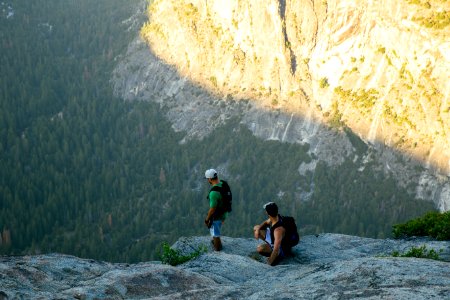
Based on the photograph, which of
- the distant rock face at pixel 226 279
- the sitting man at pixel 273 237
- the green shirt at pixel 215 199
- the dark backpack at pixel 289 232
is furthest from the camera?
the green shirt at pixel 215 199

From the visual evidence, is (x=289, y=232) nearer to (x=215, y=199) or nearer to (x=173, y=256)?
(x=215, y=199)

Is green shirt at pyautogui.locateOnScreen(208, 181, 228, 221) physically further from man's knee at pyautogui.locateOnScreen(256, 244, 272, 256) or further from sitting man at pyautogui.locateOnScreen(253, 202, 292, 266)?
man's knee at pyautogui.locateOnScreen(256, 244, 272, 256)

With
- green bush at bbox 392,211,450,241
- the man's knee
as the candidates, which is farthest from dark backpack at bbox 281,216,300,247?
green bush at bbox 392,211,450,241

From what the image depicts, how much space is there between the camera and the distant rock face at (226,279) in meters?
12.8

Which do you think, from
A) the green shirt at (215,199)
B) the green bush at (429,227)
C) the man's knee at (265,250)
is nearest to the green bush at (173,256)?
the green shirt at (215,199)

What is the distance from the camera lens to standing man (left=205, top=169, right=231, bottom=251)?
72.3 ft

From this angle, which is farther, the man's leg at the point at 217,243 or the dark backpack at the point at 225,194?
the man's leg at the point at 217,243

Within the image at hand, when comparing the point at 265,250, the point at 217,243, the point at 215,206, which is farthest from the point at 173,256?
the point at 265,250

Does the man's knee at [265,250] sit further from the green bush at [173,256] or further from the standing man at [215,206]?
the green bush at [173,256]

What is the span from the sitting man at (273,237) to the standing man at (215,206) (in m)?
1.80

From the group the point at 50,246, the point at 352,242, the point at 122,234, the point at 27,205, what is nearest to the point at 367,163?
the point at 122,234

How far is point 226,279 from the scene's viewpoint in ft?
54.1

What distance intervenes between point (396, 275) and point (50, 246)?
180m

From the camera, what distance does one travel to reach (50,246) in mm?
178750
